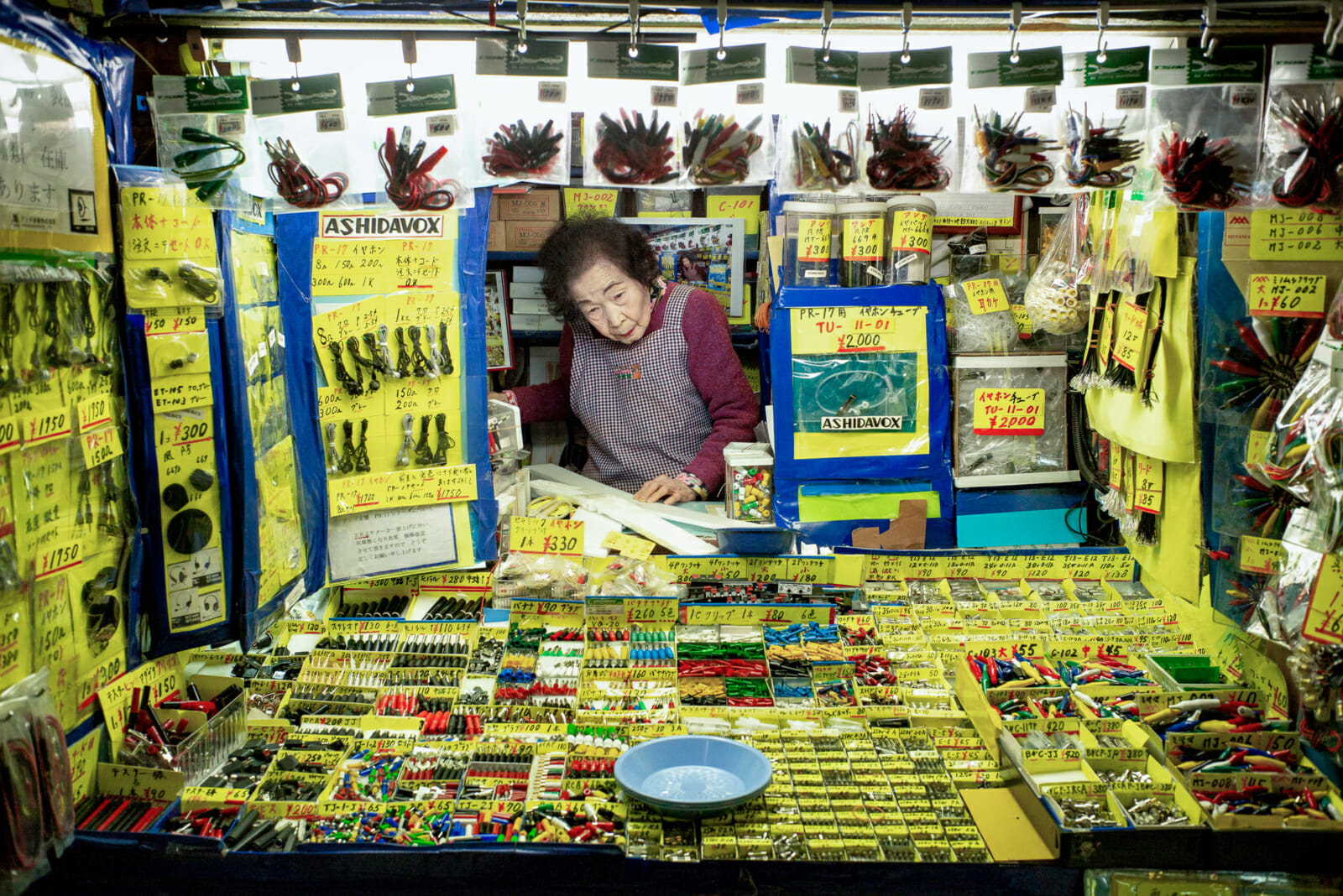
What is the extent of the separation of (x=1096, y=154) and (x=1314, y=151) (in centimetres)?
42

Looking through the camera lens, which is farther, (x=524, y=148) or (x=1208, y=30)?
(x=524, y=148)

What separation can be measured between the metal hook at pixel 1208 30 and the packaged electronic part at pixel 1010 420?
1344mm

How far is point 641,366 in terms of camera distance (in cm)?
418

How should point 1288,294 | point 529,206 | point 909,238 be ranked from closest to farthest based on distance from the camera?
point 1288,294 → point 909,238 → point 529,206

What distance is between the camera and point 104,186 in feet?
6.13

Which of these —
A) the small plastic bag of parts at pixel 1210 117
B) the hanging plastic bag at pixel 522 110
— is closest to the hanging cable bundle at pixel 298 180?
the hanging plastic bag at pixel 522 110

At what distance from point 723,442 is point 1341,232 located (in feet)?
7.99

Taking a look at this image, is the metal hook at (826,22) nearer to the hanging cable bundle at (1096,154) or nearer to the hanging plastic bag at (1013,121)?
the hanging plastic bag at (1013,121)

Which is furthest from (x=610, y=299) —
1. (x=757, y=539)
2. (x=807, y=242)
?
(x=757, y=539)

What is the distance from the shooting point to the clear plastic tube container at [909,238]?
3094 mm

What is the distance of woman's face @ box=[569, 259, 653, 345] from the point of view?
3.95 metres

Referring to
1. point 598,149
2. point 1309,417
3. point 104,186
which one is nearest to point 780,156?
point 598,149

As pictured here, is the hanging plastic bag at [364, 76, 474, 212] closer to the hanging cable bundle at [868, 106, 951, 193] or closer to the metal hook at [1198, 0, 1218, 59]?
the hanging cable bundle at [868, 106, 951, 193]

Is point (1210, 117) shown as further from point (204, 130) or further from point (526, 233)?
point (526, 233)
